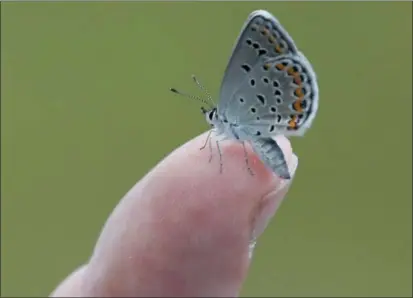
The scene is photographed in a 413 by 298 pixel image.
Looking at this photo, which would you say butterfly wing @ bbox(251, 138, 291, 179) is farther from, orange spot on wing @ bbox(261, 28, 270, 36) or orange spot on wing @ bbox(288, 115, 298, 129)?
orange spot on wing @ bbox(261, 28, 270, 36)

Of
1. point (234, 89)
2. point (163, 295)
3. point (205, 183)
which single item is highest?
point (234, 89)

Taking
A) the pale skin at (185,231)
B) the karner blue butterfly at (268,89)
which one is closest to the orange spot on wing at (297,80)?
the karner blue butterfly at (268,89)

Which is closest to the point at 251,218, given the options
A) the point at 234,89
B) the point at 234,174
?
the point at 234,174

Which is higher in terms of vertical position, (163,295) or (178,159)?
(178,159)

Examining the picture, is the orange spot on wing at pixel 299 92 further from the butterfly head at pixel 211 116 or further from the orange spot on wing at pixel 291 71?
the butterfly head at pixel 211 116

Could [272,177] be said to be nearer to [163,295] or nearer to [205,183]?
[205,183]

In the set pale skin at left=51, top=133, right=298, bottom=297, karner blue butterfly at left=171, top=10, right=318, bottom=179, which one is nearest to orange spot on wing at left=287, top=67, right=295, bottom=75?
karner blue butterfly at left=171, top=10, right=318, bottom=179

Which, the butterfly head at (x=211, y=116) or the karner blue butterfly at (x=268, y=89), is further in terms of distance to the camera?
the butterfly head at (x=211, y=116)

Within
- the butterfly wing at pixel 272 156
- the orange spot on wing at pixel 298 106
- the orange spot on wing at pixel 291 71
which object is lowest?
the butterfly wing at pixel 272 156

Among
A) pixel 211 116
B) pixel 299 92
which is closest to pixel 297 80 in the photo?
pixel 299 92
